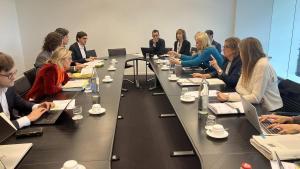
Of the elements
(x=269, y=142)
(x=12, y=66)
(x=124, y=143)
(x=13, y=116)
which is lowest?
(x=124, y=143)

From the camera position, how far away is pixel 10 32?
6.16 meters

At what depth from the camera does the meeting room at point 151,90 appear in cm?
149

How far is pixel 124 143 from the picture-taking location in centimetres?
319

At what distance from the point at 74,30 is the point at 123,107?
3.20 meters

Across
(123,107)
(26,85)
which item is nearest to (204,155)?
(26,85)

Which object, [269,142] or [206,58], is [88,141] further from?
[206,58]

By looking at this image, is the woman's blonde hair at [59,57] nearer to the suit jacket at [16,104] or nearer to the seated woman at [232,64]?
the suit jacket at [16,104]

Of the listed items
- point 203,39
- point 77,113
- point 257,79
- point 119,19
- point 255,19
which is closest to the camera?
point 77,113

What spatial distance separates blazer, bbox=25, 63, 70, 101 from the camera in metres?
2.66

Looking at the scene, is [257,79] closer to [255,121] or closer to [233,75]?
[233,75]

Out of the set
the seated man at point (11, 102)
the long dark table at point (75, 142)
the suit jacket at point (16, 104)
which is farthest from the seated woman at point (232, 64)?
the suit jacket at point (16, 104)

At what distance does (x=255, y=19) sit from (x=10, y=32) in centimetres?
590

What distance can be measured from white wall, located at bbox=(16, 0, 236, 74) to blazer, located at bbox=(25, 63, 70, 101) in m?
4.33

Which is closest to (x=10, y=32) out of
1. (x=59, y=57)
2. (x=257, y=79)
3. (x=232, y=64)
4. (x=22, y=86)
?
(x=22, y=86)
